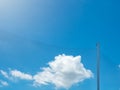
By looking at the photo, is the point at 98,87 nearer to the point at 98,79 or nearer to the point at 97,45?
the point at 98,79

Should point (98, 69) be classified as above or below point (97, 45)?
below

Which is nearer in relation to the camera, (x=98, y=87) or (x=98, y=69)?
(x=98, y=87)

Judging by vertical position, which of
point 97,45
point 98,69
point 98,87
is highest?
point 97,45

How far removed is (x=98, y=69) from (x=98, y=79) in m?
2.71

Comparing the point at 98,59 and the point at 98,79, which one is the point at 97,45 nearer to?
the point at 98,59

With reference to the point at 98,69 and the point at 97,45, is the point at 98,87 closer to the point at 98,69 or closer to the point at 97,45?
the point at 98,69

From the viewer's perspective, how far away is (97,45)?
2056 inches

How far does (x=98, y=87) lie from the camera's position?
153 ft

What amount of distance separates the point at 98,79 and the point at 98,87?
1.90 m

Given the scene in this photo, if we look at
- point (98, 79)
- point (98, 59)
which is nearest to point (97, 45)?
point (98, 59)

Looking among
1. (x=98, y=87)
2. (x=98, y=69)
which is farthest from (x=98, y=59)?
(x=98, y=87)

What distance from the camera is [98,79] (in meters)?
48.1

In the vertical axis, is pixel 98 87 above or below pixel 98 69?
below

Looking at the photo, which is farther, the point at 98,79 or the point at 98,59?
the point at 98,59
